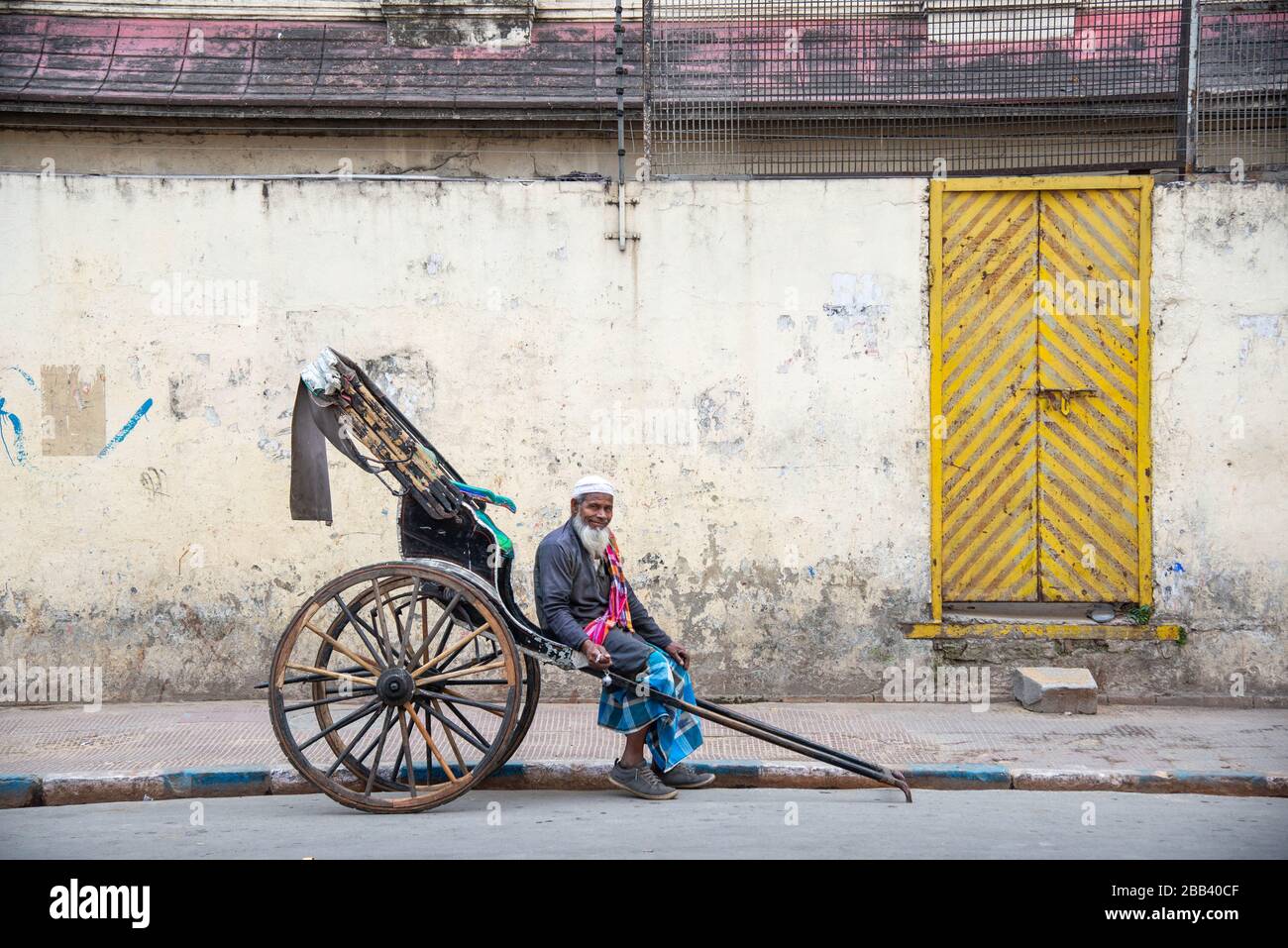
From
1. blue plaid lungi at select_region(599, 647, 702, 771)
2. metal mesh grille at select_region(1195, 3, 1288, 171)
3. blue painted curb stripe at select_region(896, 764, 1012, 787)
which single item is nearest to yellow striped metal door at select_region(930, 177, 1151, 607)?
metal mesh grille at select_region(1195, 3, 1288, 171)

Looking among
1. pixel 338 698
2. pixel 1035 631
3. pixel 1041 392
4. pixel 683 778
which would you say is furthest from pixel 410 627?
pixel 1041 392

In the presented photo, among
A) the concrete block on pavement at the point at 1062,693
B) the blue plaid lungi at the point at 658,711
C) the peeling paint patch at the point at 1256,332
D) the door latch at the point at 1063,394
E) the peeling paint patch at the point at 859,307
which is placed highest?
the peeling paint patch at the point at 859,307

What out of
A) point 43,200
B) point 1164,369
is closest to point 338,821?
point 43,200

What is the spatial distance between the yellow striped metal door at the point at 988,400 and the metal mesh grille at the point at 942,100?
0.69 m

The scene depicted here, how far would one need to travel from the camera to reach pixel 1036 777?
691 centimetres

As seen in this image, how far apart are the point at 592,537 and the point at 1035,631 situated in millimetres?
Result: 3773

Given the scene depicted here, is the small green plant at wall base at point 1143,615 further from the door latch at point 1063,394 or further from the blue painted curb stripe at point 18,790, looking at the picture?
the blue painted curb stripe at point 18,790

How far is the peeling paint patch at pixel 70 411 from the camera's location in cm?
880

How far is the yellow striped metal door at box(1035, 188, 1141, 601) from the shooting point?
8.88 m

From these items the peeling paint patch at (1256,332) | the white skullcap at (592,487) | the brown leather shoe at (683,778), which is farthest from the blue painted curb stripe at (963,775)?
the peeling paint patch at (1256,332)

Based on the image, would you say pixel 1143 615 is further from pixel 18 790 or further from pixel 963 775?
pixel 18 790

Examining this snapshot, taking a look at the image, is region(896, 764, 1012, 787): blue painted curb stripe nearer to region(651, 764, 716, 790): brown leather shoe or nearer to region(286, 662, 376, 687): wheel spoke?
region(651, 764, 716, 790): brown leather shoe

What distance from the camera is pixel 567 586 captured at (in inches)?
252

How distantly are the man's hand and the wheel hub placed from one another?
821mm
